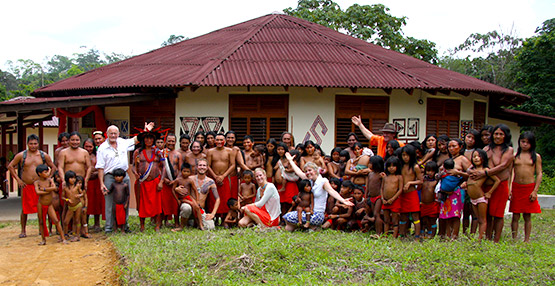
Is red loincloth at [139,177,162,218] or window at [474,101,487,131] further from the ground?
window at [474,101,487,131]

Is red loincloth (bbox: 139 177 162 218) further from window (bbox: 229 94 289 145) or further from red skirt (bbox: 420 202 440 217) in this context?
red skirt (bbox: 420 202 440 217)

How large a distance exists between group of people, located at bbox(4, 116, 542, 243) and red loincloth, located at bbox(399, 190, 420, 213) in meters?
0.01

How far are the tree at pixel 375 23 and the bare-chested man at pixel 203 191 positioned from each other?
15.9m

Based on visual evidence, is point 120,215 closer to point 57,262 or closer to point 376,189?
point 57,262

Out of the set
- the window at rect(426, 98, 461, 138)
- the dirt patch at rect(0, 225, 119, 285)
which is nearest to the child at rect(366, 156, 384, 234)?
the dirt patch at rect(0, 225, 119, 285)

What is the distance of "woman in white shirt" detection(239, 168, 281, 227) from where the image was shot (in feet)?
23.4

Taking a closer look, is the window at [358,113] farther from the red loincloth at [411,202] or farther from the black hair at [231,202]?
the red loincloth at [411,202]

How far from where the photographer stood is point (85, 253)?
6227 millimetres

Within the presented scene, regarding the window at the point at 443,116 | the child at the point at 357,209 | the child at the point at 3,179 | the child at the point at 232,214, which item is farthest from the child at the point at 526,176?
the child at the point at 3,179

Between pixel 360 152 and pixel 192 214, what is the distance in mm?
2941

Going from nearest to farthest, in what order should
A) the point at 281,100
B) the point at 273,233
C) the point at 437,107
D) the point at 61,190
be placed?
the point at 273,233, the point at 61,190, the point at 281,100, the point at 437,107

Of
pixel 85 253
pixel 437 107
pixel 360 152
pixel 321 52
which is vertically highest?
pixel 321 52

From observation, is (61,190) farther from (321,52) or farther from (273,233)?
(321,52)

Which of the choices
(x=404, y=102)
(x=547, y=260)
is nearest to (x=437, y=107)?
(x=404, y=102)
